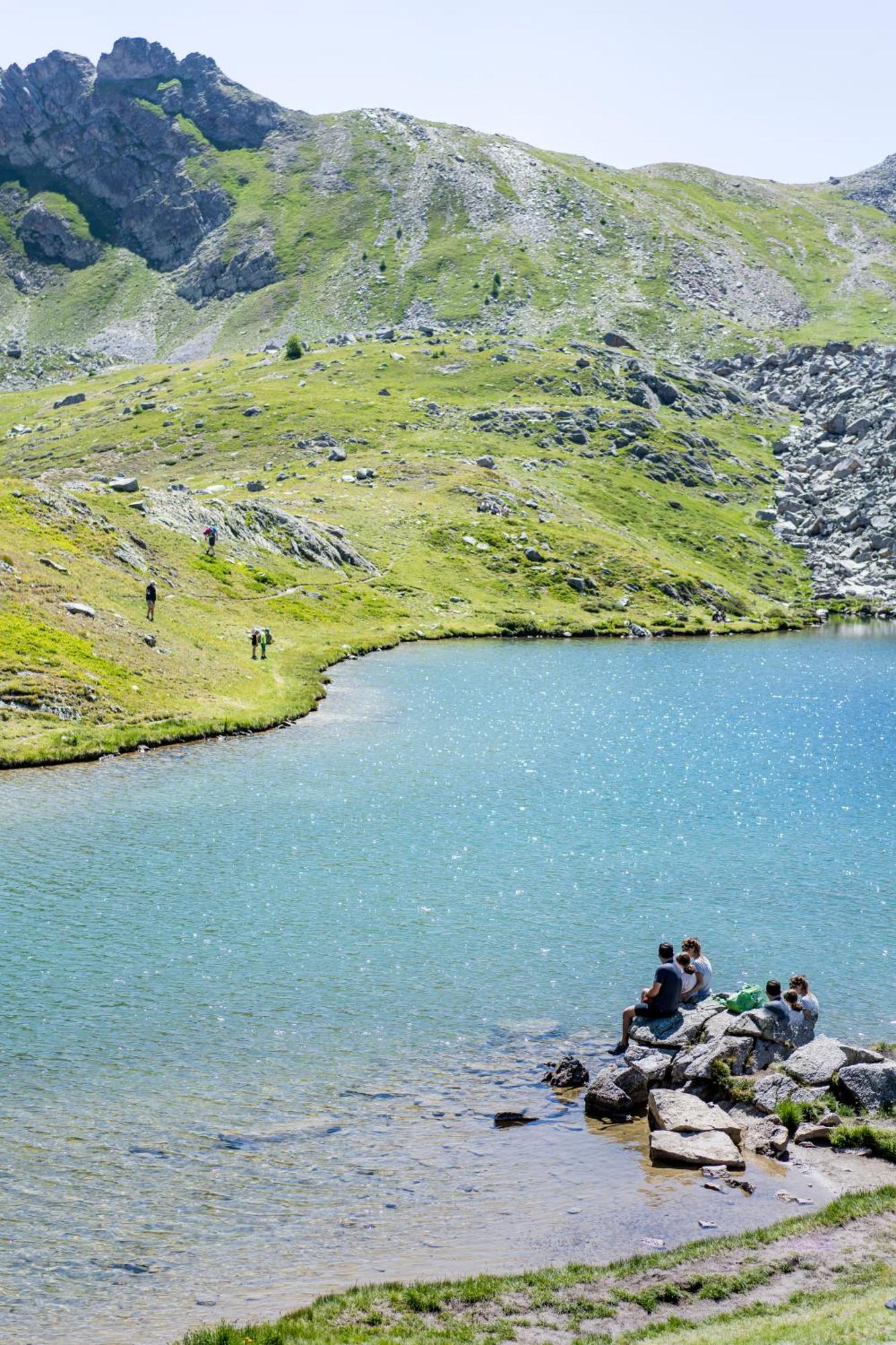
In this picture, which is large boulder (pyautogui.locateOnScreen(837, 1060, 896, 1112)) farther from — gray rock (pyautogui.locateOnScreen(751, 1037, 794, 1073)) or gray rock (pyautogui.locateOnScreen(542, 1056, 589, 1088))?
gray rock (pyautogui.locateOnScreen(542, 1056, 589, 1088))

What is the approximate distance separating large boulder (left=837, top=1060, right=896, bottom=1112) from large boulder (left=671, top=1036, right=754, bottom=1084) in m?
2.65

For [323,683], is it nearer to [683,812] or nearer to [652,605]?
[683,812]

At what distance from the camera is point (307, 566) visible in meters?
128

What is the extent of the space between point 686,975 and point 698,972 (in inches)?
17.7

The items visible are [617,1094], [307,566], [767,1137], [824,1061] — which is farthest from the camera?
[307,566]

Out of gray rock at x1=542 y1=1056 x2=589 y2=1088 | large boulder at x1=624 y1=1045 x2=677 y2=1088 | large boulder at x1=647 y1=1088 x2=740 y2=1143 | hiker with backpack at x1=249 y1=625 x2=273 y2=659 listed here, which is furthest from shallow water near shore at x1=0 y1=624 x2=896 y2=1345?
hiker with backpack at x1=249 y1=625 x2=273 y2=659

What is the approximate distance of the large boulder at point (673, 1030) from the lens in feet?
94.9

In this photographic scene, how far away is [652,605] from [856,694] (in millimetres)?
51667

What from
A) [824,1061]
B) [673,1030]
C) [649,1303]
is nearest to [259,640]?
[673,1030]

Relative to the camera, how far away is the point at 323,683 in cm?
8544

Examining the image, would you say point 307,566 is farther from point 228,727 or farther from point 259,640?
point 228,727

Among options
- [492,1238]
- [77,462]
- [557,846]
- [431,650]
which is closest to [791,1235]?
[492,1238]

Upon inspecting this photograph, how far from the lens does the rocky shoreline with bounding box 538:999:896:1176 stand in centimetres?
2423

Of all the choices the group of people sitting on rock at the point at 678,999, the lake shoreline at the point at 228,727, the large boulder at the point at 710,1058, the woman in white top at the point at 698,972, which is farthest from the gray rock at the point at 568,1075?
the lake shoreline at the point at 228,727
